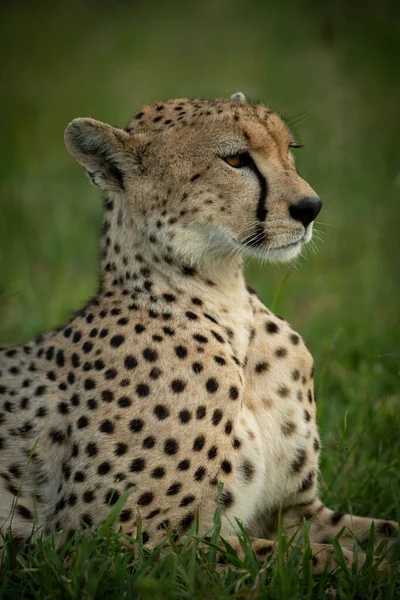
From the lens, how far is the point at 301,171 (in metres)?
6.69

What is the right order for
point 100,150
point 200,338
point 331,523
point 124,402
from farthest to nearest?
1. point 331,523
2. point 100,150
3. point 200,338
4. point 124,402

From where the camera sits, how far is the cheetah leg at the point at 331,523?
305cm

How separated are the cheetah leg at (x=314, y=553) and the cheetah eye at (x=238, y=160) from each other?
1.15 m

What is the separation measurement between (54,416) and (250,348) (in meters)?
0.67

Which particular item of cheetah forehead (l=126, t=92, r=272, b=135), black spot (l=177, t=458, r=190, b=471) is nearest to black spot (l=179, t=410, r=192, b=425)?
black spot (l=177, t=458, r=190, b=471)

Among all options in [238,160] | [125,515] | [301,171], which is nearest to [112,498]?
[125,515]

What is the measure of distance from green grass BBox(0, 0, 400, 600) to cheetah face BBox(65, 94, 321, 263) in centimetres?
32

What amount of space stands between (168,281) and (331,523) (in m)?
1.00

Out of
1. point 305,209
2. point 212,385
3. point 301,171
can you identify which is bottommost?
point 212,385

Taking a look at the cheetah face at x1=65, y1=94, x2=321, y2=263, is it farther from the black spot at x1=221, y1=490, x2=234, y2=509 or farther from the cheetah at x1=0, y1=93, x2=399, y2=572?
the black spot at x1=221, y1=490, x2=234, y2=509

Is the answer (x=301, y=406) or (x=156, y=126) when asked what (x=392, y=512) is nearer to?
(x=301, y=406)

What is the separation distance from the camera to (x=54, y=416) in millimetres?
2928

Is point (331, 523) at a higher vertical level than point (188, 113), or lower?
lower

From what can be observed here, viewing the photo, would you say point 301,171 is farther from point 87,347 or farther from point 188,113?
point 87,347
